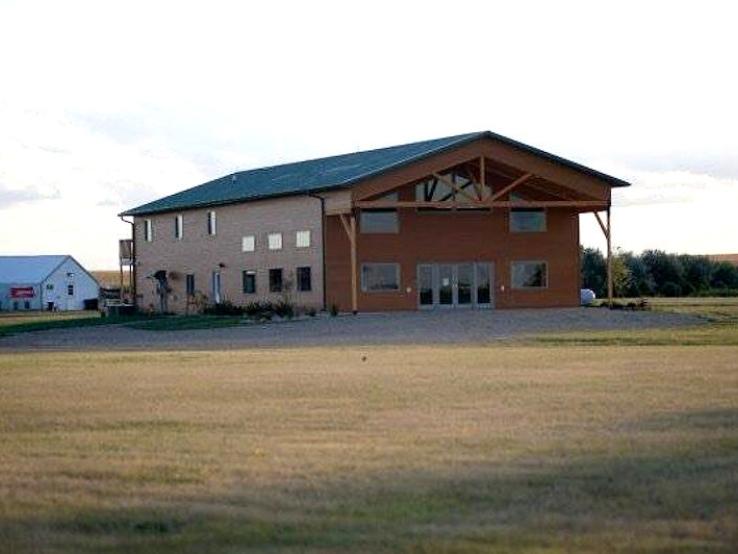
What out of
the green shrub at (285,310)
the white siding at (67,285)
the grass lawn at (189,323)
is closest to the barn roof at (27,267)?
the white siding at (67,285)

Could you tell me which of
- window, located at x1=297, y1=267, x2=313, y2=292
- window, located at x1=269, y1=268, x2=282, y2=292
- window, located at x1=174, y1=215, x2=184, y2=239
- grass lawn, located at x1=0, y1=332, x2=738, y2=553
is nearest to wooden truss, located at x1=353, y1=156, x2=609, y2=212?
window, located at x1=297, y1=267, x2=313, y2=292

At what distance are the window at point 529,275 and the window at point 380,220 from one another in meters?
5.46

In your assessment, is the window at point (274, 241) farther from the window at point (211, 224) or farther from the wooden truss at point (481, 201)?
the wooden truss at point (481, 201)

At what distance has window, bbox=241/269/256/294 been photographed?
59.7m

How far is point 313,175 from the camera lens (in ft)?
194

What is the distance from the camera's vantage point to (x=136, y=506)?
11.6 metres

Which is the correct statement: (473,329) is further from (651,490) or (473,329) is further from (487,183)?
(651,490)

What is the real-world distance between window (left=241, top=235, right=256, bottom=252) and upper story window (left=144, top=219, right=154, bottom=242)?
998 centimetres

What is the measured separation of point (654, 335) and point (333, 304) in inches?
647

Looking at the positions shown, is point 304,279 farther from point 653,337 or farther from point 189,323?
point 653,337

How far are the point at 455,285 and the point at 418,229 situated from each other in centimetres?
270

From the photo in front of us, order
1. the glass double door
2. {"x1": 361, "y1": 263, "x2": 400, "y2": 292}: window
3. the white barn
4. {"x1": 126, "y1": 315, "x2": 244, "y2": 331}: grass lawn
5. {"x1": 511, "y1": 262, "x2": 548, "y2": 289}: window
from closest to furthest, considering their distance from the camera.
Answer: {"x1": 126, "y1": 315, "x2": 244, "y2": 331}: grass lawn → {"x1": 361, "y1": 263, "x2": 400, "y2": 292}: window → the glass double door → {"x1": 511, "y1": 262, "x2": 548, "y2": 289}: window → the white barn

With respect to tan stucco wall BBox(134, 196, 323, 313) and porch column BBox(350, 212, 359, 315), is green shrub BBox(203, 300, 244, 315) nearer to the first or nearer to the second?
tan stucco wall BBox(134, 196, 323, 313)

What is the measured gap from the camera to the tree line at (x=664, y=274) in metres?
95.6
